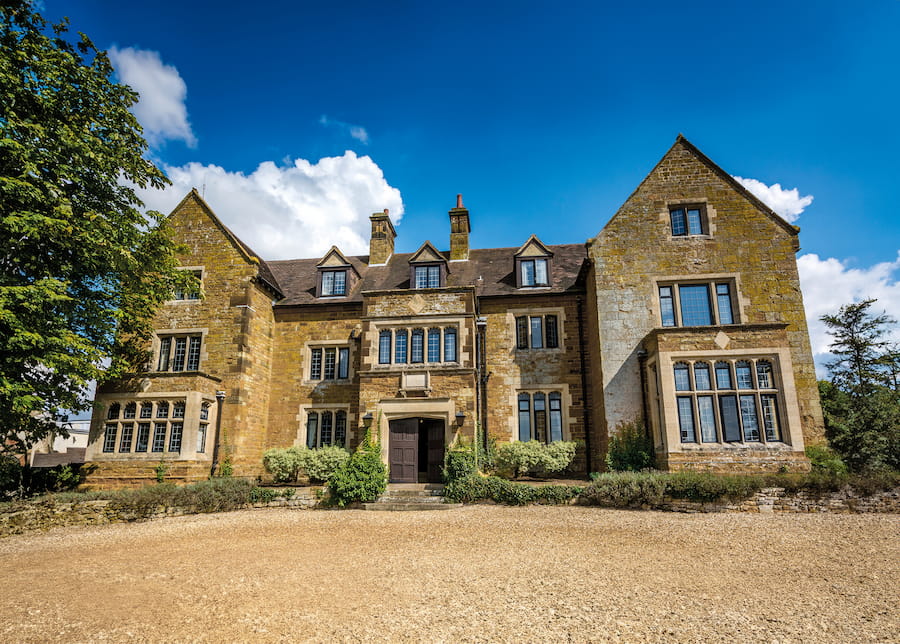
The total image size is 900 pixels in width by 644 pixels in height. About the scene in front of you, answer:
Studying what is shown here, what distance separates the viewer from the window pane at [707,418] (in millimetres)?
15594

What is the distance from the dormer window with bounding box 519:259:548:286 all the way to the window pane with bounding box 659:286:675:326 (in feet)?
16.4

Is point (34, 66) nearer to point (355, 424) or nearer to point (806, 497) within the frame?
point (355, 424)

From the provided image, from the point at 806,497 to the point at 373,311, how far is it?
47.1 feet

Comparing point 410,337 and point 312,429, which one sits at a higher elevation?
point 410,337

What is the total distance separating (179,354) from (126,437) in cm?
356

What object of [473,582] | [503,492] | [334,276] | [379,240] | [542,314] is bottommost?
[473,582]

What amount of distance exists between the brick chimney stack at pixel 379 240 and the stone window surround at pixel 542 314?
24.5ft

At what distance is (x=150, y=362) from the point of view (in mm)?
20812

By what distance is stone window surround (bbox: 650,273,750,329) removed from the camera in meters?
17.6

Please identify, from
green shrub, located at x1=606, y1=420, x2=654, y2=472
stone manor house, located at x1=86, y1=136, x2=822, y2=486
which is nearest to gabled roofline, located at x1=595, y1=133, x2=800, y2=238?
stone manor house, located at x1=86, y1=136, x2=822, y2=486

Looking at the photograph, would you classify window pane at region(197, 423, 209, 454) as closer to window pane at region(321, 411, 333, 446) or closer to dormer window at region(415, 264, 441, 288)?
window pane at region(321, 411, 333, 446)

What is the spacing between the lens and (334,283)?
23.4 m

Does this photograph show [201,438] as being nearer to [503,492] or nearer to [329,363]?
[329,363]

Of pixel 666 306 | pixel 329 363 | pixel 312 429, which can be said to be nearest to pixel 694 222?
pixel 666 306
